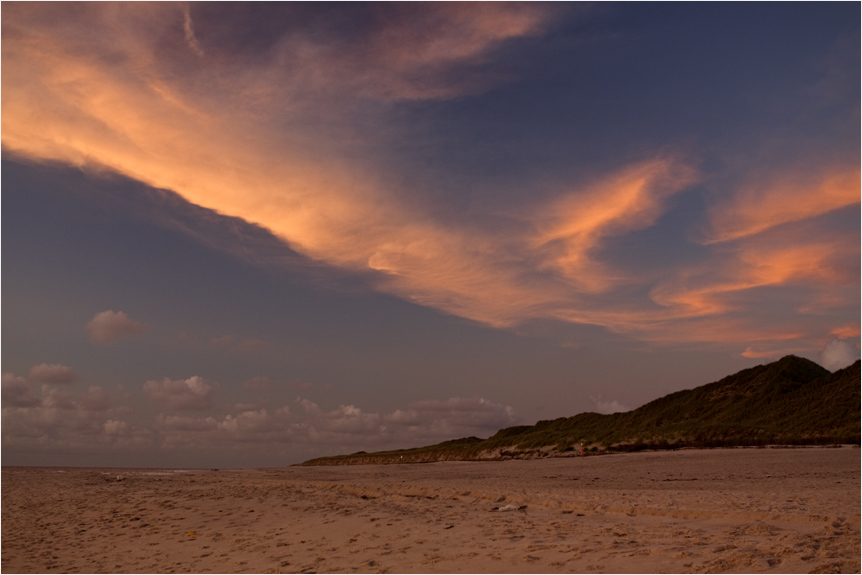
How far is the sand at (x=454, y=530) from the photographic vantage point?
9500mm

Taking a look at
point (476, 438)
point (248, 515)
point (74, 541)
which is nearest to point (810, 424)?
point (248, 515)

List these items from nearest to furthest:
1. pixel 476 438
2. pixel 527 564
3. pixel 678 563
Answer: pixel 678 563 → pixel 527 564 → pixel 476 438

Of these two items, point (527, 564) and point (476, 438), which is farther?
point (476, 438)

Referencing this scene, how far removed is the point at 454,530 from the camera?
41.9ft

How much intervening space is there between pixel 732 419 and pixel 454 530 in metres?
64.0

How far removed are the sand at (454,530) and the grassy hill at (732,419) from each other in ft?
82.6

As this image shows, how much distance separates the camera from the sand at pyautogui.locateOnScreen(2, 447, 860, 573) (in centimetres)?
950

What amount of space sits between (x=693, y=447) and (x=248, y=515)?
39858 mm

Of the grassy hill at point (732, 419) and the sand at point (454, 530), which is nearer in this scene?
the sand at point (454, 530)

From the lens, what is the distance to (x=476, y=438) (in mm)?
114562

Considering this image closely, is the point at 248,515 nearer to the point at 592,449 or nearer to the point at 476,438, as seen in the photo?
the point at 592,449

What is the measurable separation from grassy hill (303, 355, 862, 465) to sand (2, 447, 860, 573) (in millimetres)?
25178

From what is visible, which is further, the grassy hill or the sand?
the grassy hill

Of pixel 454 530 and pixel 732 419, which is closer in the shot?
pixel 454 530
